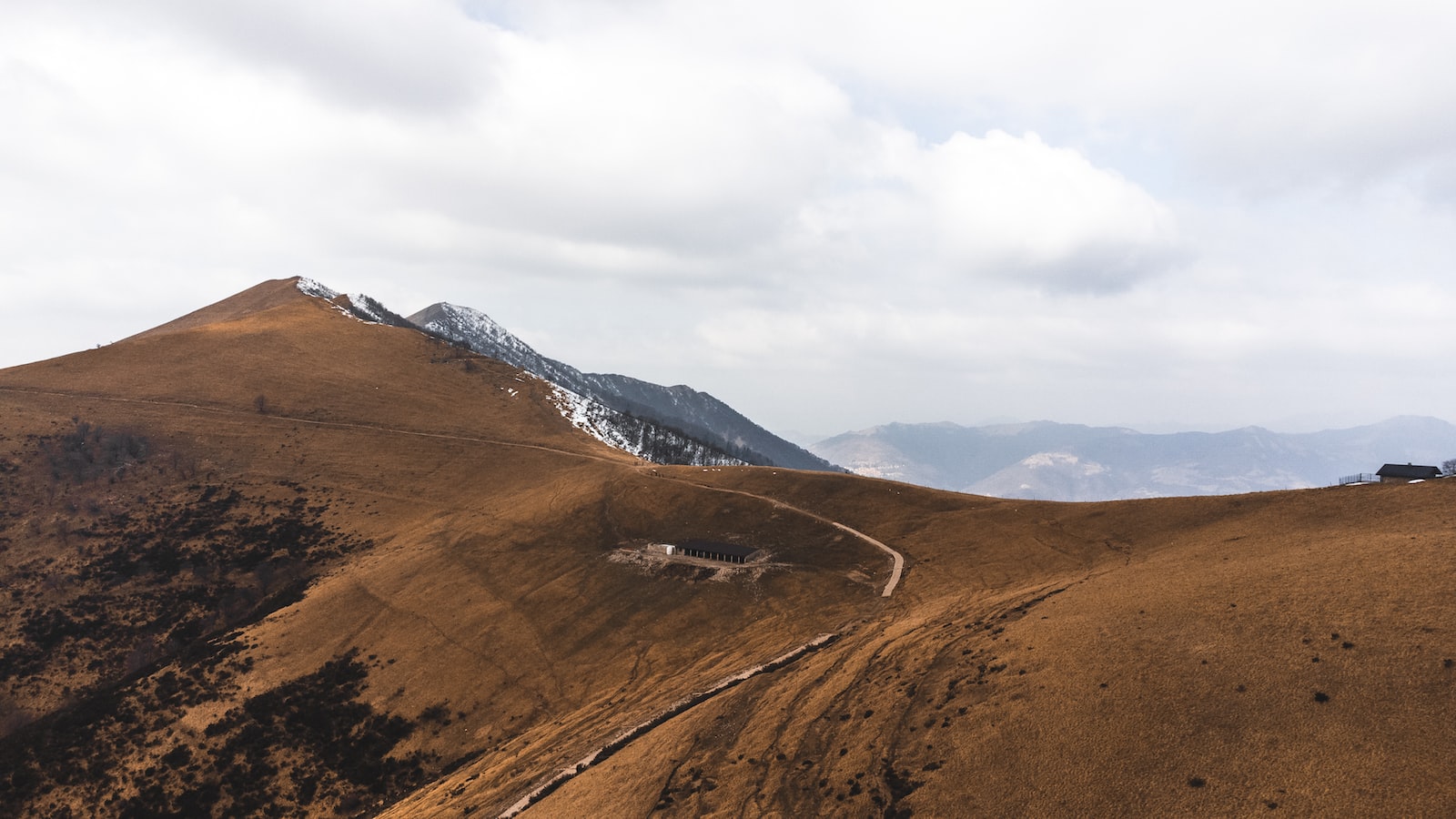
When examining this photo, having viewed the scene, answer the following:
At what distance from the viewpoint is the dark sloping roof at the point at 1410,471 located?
225 feet

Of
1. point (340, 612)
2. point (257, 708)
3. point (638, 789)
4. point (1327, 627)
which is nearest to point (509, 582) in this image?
point (340, 612)

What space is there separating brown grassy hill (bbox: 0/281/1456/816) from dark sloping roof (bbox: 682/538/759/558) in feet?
8.07

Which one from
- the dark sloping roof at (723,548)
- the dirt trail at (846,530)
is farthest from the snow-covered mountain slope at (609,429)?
the dark sloping roof at (723,548)

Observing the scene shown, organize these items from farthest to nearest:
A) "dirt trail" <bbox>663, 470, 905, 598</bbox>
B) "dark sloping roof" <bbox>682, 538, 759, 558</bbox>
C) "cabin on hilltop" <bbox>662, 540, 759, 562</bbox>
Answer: "dark sloping roof" <bbox>682, 538, 759, 558</bbox> < "cabin on hilltop" <bbox>662, 540, 759, 562</bbox> < "dirt trail" <bbox>663, 470, 905, 598</bbox>

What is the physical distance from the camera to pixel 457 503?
10288 cm

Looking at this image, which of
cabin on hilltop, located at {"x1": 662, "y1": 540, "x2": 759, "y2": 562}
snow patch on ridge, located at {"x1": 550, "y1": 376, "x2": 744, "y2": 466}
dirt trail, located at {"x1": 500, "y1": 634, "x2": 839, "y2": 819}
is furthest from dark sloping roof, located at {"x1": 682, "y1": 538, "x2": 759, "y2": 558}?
snow patch on ridge, located at {"x1": 550, "y1": 376, "x2": 744, "y2": 466}

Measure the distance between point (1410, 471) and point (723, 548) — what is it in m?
74.1

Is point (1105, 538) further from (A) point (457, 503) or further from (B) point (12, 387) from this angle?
(B) point (12, 387)

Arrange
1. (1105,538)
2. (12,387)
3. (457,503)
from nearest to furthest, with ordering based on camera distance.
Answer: (1105,538) < (457,503) < (12,387)

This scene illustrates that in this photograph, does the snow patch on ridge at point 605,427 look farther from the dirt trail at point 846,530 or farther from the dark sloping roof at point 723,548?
the dark sloping roof at point 723,548

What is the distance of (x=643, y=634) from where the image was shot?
6500cm

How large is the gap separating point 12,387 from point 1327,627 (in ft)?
616

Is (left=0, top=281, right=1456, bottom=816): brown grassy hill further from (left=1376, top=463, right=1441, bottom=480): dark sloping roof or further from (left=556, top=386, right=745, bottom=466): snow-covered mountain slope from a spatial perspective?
(left=556, top=386, right=745, bottom=466): snow-covered mountain slope

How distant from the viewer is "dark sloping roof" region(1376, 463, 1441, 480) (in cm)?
6850
